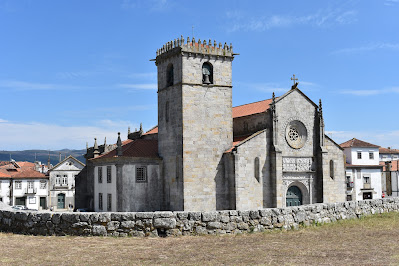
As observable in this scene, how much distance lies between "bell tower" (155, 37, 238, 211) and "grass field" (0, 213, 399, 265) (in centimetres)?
1513

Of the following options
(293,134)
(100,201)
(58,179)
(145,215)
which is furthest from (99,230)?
(58,179)

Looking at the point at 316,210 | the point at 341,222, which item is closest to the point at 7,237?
the point at 316,210

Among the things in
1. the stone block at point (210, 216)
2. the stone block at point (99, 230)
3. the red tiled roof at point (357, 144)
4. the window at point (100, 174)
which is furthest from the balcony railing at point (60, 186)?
the stone block at point (210, 216)

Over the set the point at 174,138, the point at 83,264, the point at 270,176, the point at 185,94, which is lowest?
the point at 83,264

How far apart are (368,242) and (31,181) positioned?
59.7 m

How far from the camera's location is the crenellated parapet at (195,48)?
108ft

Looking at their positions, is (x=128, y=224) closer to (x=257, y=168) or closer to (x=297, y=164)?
(x=257, y=168)

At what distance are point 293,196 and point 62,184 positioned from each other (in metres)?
43.7

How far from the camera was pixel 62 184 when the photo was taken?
225 feet

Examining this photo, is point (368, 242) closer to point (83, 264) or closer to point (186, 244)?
point (186, 244)

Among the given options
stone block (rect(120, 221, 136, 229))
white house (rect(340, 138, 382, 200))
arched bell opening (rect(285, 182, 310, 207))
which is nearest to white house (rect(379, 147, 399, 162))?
white house (rect(340, 138, 382, 200))

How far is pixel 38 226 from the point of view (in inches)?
655

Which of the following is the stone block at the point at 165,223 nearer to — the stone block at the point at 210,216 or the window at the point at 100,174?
the stone block at the point at 210,216

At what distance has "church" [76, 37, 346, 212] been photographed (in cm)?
3212
